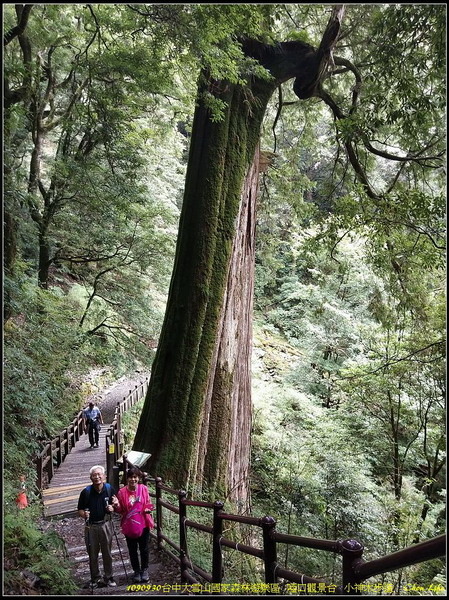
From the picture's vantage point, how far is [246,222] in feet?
23.8

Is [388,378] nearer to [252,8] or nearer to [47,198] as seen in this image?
[252,8]

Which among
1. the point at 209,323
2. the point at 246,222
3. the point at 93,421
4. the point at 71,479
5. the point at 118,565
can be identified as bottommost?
the point at 71,479

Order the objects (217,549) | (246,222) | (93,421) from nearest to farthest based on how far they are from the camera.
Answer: (217,549), (246,222), (93,421)

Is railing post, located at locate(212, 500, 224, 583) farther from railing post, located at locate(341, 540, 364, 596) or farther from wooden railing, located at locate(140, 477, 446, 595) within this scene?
railing post, located at locate(341, 540, 364, 596)

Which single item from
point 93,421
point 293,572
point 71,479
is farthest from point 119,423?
point 293,572

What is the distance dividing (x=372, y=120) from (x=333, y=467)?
681 cm

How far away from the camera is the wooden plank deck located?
29.5 ft

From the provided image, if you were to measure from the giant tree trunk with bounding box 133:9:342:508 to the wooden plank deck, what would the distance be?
3752mm

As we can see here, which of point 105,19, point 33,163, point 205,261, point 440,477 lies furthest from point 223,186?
point 440,477

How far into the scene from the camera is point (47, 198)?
11391 millimetres

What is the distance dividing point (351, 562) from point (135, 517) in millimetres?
2820

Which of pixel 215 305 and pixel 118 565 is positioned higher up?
pixel 215 305

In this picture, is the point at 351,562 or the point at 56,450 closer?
the point at 351,562

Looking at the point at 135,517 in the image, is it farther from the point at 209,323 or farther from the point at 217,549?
the point at 209,323
